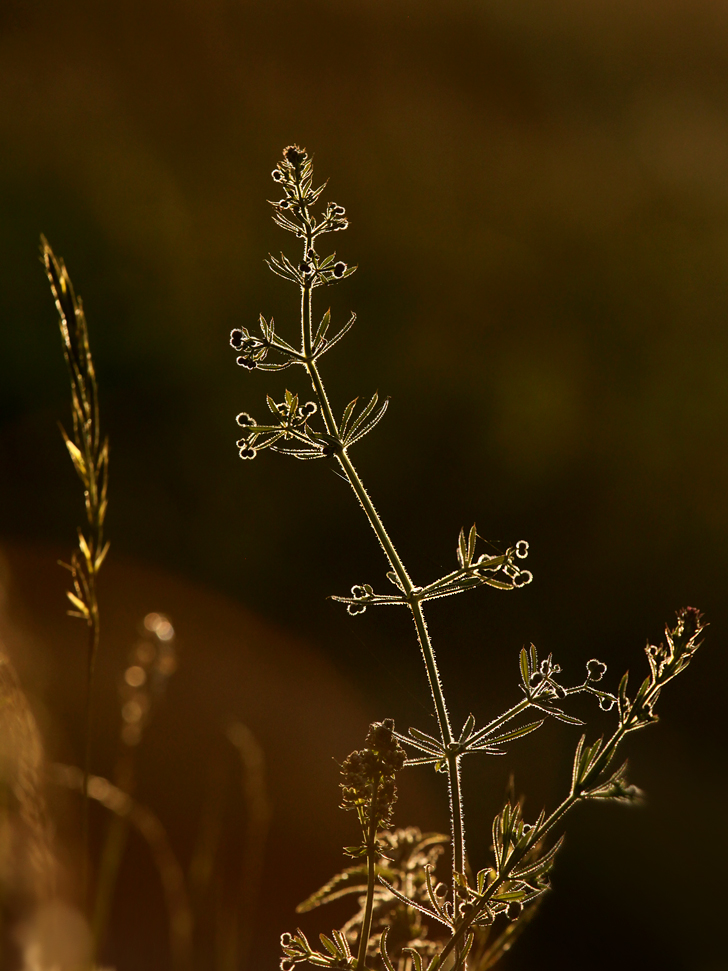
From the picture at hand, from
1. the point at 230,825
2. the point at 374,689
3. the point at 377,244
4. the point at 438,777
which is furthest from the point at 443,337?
the point at 230,825

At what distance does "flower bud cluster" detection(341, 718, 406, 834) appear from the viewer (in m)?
0.76

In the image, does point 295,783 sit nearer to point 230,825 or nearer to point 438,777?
point 230,825

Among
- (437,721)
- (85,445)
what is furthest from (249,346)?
(437,721)

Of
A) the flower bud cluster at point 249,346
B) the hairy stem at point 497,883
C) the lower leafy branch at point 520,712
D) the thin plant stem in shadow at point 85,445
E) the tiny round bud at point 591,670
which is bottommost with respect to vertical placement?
the hairy stem at point 497,883

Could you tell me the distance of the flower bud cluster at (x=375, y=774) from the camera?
763 mm

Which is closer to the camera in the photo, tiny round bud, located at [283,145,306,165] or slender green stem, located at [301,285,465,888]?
slender green stem, located at [301,285,465,888]

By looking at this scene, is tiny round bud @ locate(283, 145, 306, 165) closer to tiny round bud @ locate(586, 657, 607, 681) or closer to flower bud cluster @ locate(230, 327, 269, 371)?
flower bud cluster @ locate(230, 327, 269, 371)

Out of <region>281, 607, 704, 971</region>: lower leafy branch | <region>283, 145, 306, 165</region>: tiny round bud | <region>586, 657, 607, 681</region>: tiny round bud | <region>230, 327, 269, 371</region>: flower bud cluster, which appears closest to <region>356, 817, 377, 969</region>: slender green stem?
<region>281, 607, 704, 971</region>: lower leafy branch

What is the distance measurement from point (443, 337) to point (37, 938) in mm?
4172

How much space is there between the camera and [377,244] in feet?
16.0

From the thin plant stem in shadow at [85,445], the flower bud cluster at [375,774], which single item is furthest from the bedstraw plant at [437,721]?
the thin plant stem in shadow at [85,445]

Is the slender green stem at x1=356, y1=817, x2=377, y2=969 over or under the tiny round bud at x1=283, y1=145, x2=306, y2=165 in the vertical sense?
under

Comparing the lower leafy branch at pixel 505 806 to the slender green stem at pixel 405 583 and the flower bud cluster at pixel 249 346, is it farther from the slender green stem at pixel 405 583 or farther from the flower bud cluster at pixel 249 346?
the flower bud cluster at pixel 249 346

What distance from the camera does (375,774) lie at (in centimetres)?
77
